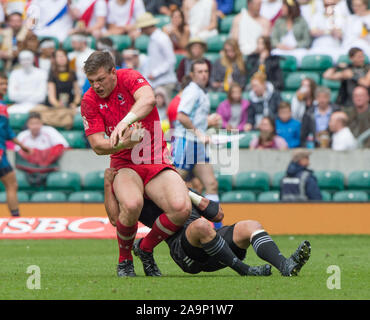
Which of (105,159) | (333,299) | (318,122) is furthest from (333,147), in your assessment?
(333,299)

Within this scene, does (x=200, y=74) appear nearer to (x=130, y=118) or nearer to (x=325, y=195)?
(x=325, y=195)

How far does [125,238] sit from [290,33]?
9949 millimetres

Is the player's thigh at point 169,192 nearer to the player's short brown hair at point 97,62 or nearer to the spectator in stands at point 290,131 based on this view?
the player's short brown hair at point 97,62

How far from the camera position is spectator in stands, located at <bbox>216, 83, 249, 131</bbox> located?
1510 centimetres

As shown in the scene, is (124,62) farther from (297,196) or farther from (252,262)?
(252,262)

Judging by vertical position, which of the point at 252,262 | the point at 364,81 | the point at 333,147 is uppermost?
the point at 364,81

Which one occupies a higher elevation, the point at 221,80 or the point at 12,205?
the point at 221,80

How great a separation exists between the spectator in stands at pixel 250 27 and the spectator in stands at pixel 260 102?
1.37 meters

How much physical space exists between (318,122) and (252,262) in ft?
18.9

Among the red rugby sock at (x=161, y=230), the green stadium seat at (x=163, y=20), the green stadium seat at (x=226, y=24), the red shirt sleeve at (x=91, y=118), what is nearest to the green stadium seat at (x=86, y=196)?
the green stadium seat at (x=163, y=20)

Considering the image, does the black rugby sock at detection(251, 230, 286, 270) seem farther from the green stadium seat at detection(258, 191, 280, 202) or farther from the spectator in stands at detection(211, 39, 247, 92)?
the spectator in stands at detection(211, 39, 247, 92)

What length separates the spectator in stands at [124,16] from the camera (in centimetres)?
1741
